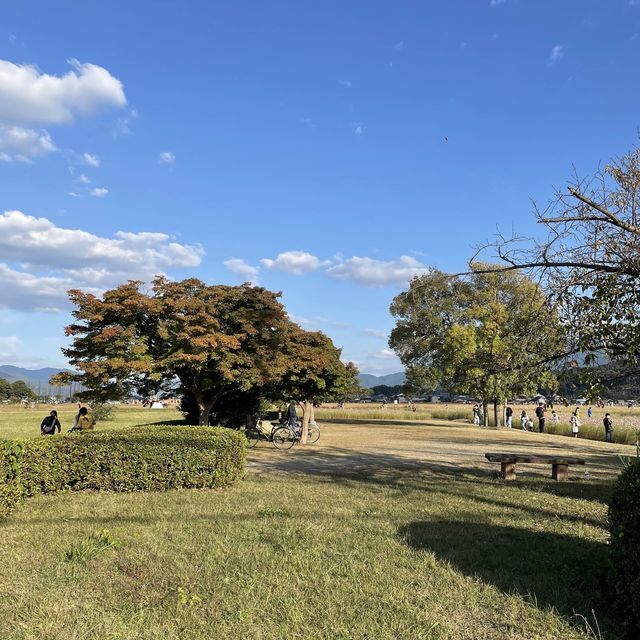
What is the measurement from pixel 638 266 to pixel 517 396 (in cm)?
304

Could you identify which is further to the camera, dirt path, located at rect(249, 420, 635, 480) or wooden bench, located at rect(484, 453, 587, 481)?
dirt path, located at rect(249, 420, 635, 480)

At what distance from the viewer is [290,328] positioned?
1709 cm

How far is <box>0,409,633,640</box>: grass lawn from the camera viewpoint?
3.35m

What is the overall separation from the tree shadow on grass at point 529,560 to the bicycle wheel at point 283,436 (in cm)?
1125

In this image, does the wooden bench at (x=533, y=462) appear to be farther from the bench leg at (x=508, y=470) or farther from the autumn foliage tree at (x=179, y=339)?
the autumn foliage tree at (x=179, y=339)

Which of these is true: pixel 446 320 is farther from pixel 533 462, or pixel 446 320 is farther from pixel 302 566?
pixel 302 566

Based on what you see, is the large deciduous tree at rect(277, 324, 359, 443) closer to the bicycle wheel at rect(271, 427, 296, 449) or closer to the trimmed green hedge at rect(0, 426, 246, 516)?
the bicycle wheel at rect(271, 427, 296, 449)

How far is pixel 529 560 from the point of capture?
15.4ft

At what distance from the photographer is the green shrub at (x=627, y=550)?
10.7ft

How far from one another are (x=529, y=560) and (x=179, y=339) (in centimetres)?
984

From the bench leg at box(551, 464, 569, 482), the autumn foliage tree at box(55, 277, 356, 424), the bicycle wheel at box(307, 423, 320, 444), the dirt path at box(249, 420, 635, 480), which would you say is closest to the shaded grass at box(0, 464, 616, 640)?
the bench leg at box(551, 464, 569, 482)

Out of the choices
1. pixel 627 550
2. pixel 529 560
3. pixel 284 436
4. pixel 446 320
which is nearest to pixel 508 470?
pixel 529 560

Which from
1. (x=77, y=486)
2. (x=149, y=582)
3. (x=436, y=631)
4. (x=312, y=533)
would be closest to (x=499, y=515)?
(x=312, y=533)

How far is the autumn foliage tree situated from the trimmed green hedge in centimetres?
432
